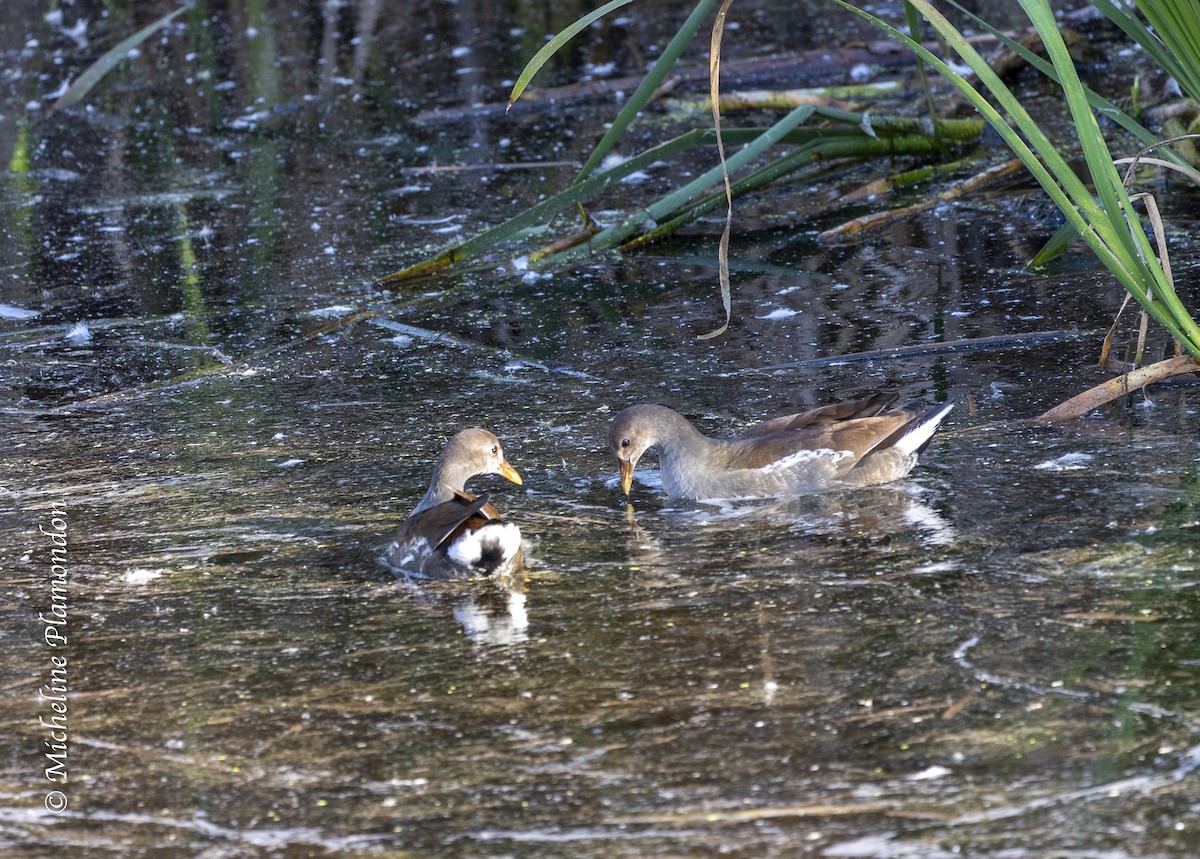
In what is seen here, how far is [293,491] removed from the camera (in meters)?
5.34

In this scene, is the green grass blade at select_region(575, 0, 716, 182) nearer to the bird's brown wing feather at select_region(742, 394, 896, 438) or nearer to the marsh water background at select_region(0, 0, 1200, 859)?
the marsh water background at select_region(0, 0, 1200, 859)

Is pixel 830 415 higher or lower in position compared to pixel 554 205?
lower

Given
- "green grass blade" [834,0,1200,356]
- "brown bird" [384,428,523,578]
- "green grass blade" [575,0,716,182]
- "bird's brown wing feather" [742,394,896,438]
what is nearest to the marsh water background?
"brown bird" [384,428,523,578]

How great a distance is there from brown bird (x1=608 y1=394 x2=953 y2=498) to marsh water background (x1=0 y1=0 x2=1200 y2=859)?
0.11m

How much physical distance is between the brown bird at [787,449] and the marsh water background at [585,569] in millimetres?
113

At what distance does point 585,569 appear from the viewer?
14.9 ft

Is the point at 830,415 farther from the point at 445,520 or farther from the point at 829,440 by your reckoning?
the point at 445,520

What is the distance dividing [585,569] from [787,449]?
3.09 feet

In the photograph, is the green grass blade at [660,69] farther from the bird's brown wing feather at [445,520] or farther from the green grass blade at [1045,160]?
the bird's brown wing feather at [445,520]

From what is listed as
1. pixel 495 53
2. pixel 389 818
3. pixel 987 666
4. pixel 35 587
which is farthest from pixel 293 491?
pixel 495 53

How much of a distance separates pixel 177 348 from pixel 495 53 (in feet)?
27.2

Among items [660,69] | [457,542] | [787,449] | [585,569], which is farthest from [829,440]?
[660,69]

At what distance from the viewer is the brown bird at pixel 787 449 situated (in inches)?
202

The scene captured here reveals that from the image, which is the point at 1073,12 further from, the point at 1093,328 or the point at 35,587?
the point at 35,587
